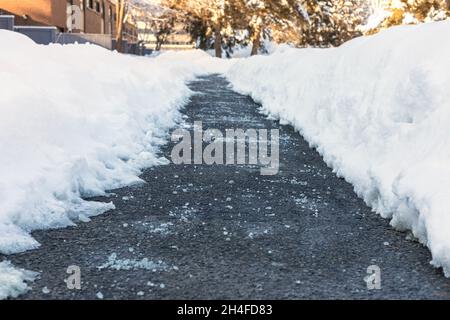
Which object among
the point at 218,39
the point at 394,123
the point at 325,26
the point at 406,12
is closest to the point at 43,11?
the point at 406,12

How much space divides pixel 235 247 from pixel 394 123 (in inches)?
98.1

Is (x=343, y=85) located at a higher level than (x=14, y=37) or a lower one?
lower

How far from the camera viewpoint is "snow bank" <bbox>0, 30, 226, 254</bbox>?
161 inches

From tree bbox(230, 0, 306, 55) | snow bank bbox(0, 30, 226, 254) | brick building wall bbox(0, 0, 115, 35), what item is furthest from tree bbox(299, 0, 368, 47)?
snow bank bbox(0, 30, 226, 254)

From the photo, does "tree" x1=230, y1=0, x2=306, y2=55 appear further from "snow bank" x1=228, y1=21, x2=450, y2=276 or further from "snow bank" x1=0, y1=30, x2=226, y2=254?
"snow bank" x1=228, y1=21, x2=450, y2=276

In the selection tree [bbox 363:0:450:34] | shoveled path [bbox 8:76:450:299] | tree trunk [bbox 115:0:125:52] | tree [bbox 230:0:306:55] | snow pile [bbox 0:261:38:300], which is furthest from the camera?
tree [bbox 230:0:306:55]

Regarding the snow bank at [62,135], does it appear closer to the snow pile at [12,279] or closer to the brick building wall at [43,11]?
the snow pile at [12,279]

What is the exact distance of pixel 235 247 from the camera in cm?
362

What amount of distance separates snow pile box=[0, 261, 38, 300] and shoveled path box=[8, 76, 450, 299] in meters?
0.07

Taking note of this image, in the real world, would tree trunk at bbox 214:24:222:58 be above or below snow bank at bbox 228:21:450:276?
above
